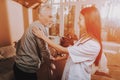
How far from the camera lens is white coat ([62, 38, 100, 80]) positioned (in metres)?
1.15

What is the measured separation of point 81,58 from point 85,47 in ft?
0.39

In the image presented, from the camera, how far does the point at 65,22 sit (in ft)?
5.00

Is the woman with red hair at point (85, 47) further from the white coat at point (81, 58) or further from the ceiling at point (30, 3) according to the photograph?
the ceiling at point (30, 3)

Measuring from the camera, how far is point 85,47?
1156 millimetres

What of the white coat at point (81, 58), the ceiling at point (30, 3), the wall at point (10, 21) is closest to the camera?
the white coat at point (81, 58)

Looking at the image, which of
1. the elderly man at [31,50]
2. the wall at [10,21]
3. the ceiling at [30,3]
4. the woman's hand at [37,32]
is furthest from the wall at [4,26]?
the woman's hand at [37,32]

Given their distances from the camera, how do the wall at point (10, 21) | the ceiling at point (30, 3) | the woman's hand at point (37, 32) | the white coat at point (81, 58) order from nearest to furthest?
1. the white coat at point (81, 58)
2. the woman's hand at point (37, 32)
3. the ceiling at point (30, 3)
4. the wall at point (10, 21)

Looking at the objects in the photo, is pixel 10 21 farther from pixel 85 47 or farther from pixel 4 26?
pixel 85 47

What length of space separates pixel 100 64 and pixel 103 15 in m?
0.51

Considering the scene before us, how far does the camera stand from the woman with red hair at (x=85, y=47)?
1166mm

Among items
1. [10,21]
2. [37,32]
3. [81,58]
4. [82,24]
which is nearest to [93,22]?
[82,24]

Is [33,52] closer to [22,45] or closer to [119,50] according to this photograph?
[22,45]

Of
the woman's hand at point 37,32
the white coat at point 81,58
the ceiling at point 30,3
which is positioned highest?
the ceiling at point 30,3

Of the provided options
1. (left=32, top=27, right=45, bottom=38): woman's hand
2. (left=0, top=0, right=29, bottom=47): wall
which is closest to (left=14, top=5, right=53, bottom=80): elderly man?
(left=32, top=27, right=45, bottom=38): woman's hand
